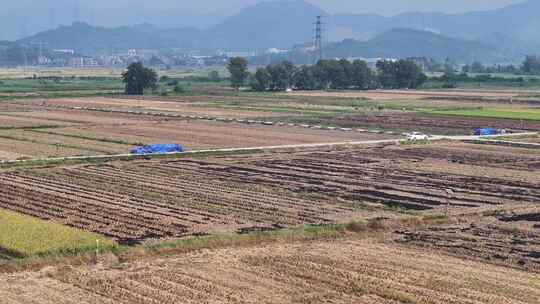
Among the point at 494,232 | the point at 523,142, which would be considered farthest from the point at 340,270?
the point at 523,142

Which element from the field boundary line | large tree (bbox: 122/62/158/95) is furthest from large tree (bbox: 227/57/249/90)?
the field boundary line

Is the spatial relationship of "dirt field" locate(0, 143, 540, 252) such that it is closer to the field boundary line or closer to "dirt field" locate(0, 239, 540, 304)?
the field boundary line

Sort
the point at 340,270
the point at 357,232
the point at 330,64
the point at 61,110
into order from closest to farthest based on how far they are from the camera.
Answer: the point at 340,270 < the point at 357,232 < the point at 61,110 < the point at 330,64

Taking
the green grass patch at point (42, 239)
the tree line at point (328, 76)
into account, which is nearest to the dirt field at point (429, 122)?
the green grass patch at point (42, 239)

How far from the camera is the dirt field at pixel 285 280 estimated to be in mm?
16844

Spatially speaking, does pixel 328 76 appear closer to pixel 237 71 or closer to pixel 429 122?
pixel 237 71

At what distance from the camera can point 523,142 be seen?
44.7m

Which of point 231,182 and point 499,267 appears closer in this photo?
point 499,267

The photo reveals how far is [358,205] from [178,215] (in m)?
5.28

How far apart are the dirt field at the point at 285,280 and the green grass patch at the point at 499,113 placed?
136 ft

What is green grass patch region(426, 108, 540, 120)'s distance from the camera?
60.0 meters

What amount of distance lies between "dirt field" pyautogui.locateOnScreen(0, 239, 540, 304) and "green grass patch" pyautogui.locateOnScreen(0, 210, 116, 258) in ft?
4.63

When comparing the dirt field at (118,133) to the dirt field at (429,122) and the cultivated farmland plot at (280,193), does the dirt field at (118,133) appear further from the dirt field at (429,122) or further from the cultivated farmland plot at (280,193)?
the cultivated farmland plot at (280,193)

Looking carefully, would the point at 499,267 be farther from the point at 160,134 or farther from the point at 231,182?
the point at 160,134
